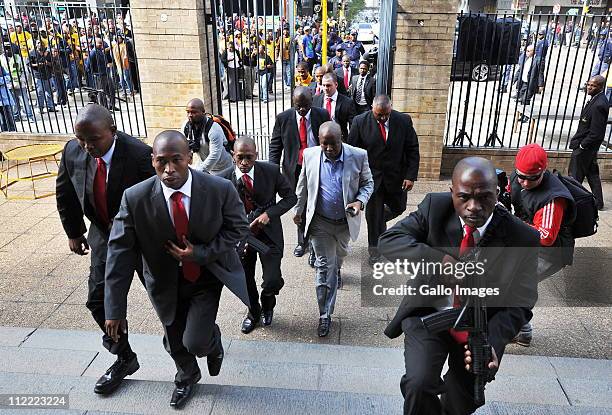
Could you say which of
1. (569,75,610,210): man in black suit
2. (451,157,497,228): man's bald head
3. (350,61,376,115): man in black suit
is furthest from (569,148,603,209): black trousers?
(451,157,497,228): man's bald head

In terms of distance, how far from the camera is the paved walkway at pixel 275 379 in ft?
10.3

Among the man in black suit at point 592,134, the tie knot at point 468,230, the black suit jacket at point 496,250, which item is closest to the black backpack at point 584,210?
the black suit jacket at point 496,250

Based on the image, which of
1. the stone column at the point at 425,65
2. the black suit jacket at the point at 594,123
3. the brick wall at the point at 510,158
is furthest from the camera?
the brick wall at the point at 510,158

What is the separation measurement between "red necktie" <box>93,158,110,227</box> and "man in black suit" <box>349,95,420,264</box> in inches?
113

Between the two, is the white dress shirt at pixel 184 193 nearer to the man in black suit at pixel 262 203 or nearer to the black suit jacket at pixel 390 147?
the man in black suit at pixel 262 203

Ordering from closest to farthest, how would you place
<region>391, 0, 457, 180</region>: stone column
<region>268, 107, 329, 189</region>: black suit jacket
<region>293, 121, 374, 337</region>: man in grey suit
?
1. <region>293, 121, 374, 337</region>: man in grey suit
2. <region>268, 107, 329, 189</region>: black suit jacket
3. <region>391, 0, 457, 180</region>: stone column

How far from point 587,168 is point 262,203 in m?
5.19

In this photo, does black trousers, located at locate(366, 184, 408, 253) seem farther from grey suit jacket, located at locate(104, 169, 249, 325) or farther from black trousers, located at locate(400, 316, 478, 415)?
black trousers, located at locate(400, 316, 478, 415)

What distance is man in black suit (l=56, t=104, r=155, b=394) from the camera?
319 centimetres

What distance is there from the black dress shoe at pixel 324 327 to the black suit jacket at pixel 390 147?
5.68 feet

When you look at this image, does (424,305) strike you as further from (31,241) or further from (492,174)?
(31,241)

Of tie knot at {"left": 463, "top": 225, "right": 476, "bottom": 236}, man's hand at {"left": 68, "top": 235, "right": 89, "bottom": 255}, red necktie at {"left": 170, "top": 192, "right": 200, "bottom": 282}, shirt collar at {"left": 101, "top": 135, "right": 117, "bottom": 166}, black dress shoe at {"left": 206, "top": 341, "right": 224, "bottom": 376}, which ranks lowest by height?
black dress shoe at {"left": 206, "top": 341, "right": 224, "bottom": 376}

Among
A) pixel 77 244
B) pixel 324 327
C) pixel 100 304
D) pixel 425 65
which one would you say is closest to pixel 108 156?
pixel 77 244

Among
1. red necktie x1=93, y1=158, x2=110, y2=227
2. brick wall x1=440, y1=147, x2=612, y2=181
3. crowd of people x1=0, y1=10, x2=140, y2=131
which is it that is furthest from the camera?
crowd of people x1=0, y1=10, x2=140, y2=131
